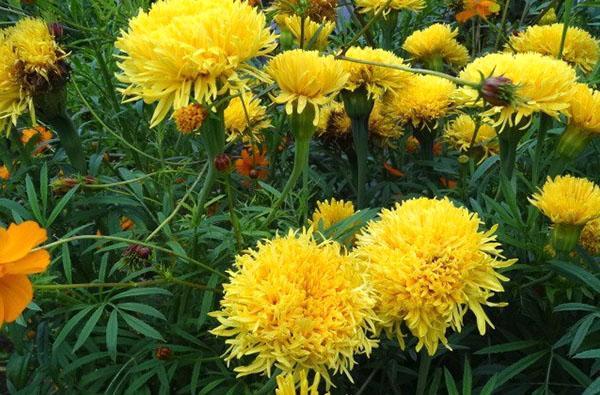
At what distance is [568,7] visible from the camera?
45.1 inches

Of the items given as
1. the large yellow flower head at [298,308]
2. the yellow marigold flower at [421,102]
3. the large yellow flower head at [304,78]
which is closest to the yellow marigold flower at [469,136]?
the yellow marigold flower at [421,102]

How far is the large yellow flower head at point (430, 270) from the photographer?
2.37 feet

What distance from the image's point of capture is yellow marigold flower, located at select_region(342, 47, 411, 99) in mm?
1133

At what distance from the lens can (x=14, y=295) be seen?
68cm

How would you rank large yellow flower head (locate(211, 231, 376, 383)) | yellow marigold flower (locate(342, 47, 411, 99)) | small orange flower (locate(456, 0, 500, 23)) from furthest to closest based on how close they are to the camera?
small orange flower (locate(456, 0, 500, 23)), yellow marigold flower (locate(342, 47, 411, 99)), large yellow flower head (locate(211, 231, 376, 383))

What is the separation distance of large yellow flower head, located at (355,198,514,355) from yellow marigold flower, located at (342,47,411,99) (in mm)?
419

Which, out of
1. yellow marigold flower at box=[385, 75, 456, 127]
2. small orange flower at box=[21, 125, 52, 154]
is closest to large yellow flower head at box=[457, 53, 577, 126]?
yellow marigold flower at box=[385, 75, 456, 127]

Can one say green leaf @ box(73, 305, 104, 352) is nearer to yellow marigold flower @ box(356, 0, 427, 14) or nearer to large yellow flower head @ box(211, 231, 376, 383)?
large yellow flower head @ box(211, 231, 376, 383)

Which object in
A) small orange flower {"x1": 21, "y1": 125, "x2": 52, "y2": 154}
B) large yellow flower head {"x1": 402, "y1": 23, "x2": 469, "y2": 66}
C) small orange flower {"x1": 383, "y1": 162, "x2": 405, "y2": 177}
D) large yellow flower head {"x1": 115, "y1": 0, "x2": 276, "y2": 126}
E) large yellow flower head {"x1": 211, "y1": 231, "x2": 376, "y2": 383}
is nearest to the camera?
large yellow flower head {"x1": 211, "y1": 231, "x2": 376, "y2": 383}

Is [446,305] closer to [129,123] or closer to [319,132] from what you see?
[319,132]

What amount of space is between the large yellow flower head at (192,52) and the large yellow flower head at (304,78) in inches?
1.5

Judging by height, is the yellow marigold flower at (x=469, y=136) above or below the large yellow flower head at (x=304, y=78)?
below

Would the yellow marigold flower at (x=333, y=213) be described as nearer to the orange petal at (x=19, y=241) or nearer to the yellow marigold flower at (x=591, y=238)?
the yellow marigold flower at (x=591, y=238)

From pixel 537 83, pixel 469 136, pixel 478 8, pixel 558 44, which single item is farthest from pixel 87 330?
pixel 478 8
